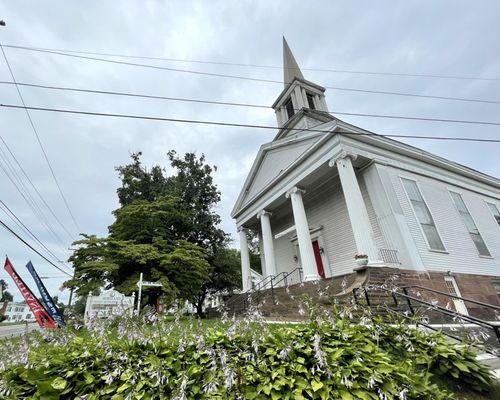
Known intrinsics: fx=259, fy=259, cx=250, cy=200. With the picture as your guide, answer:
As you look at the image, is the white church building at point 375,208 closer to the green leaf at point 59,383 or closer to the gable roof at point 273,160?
the gable roof at point 273,160

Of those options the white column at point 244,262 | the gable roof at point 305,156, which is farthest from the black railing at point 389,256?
the white column at point 244,262

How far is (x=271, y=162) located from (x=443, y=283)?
10.8m

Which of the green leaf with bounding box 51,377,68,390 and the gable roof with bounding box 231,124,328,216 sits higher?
the gable roof with bounding box 231,124,328,216

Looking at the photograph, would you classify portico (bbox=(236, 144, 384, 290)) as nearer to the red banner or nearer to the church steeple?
the church steeple

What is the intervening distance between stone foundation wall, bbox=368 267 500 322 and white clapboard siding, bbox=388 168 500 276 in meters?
0.37

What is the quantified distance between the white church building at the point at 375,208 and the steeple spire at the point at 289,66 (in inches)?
306

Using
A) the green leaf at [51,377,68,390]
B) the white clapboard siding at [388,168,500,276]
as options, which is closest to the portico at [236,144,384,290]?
the white clapboard siding at [388,168,500,276]

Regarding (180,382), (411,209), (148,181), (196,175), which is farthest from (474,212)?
(148,181)

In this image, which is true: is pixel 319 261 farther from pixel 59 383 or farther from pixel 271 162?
pixel 59 383

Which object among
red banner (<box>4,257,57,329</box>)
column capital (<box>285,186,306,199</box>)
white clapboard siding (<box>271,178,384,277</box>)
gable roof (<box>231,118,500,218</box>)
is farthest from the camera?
column capital (<box>285,186,306,199</box>)

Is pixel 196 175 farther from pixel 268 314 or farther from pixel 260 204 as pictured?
pixel 268 314

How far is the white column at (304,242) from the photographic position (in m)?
11.5

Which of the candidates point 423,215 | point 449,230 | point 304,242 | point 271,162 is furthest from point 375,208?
point 271,162

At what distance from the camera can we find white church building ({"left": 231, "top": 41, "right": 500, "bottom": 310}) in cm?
1044
